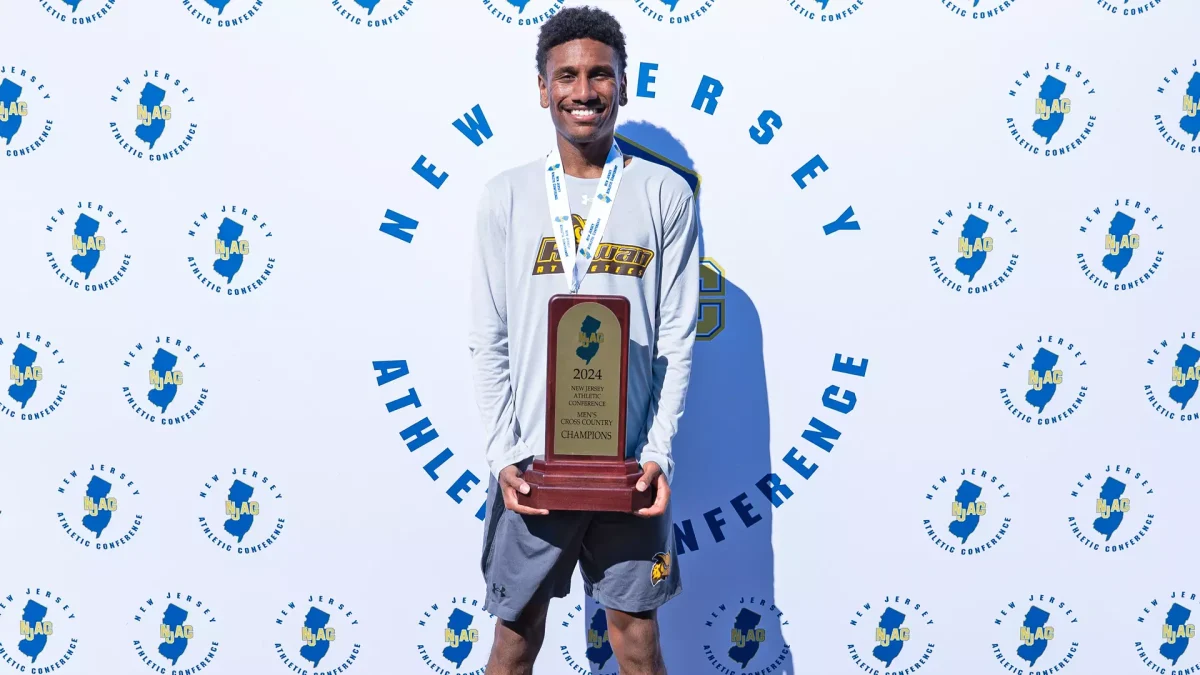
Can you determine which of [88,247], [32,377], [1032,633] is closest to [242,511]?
[32,377]

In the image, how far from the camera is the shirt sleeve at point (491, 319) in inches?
89.4

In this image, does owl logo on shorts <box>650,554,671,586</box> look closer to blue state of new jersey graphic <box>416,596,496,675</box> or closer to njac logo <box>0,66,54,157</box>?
blue state of new jersey graphic <box>416,596,496,675</box>

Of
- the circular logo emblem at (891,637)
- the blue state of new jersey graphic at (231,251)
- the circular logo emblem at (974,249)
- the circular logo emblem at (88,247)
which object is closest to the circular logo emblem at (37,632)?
the circular logo emblem at (88,247)

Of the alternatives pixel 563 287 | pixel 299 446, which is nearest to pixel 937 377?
pixel 563 287

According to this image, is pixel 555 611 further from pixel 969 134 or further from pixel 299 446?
pixel 969 134

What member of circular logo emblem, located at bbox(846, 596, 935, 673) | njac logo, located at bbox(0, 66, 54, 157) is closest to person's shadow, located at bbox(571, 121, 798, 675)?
circular logo emblem, located at bbox(846, 596, 935, 673)

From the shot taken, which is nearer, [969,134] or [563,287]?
[563,287]

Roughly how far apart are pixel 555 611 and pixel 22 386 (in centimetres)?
155

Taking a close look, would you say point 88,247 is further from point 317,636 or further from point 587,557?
point 587,557

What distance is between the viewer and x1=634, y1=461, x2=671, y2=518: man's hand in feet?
7.09

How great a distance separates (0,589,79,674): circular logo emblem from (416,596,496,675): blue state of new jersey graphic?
3.16ft

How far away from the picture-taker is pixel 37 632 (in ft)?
9.43

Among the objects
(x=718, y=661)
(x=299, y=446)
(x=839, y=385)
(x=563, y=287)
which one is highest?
(x=563, y=287)

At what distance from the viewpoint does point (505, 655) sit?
2.37 m
